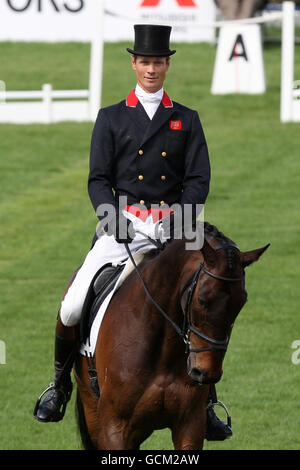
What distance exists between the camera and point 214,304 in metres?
5.93

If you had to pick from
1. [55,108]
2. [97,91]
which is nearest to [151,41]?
[97,91]

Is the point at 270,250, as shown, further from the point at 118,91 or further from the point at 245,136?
the point at 118,91

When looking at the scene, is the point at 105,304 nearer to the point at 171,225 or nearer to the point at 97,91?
the point at 171,225

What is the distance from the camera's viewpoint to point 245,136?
2152cm

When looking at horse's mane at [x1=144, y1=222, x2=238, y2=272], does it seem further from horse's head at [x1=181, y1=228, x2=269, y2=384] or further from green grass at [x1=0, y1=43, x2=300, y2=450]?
green grass at [x1=0, y1=43, x2=300, y2=450]

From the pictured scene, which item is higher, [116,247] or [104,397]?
[116,247]

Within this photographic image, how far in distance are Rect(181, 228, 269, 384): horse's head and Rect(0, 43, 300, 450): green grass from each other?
394cm

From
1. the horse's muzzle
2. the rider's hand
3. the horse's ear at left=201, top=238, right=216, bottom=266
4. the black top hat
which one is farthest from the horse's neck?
the black top hat

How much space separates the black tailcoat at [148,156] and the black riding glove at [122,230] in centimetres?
31

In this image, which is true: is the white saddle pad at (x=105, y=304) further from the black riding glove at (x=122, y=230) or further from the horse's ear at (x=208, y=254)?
the horse's ear at (x=208, y=254)

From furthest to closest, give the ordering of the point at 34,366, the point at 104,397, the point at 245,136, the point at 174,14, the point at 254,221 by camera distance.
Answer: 1. the point at 174,14
2. the point at 245,136
3. the point at 254,221
4. the point at 34,366
5. the point at 104,397

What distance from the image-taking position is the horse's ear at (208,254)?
19.7 feet
